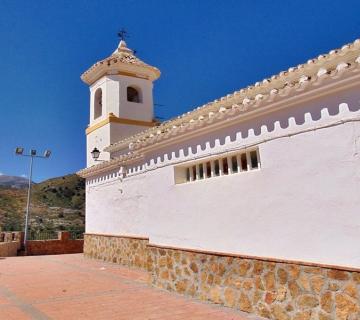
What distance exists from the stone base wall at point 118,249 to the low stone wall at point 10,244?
4.87 meters

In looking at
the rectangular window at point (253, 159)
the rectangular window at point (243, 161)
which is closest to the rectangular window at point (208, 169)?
the rectangular window at point (243, 161)

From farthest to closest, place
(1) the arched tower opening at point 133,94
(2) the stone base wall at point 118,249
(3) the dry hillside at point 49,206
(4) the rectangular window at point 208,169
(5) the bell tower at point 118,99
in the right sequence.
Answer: (3) the dry hillside at point 49,206, (1) the arched tower opening at point 133,94, (5) the bell tower at point 118,99, (2) the stone base wall at point 118,249, (4) the rectangular window at point 208,169

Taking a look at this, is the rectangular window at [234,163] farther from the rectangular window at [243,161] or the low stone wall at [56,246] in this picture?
the low stone wall at [56,246]

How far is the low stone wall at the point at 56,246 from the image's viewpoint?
19.0 metres

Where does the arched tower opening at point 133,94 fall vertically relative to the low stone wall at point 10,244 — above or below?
above

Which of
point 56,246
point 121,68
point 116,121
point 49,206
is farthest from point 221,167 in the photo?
point 49,206

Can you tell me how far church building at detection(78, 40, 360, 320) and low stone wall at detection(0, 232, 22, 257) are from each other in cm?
1196

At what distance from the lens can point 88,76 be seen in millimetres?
17609

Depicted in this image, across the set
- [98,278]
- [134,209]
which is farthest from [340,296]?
[134,209]

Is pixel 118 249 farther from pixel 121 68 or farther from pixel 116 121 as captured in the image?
pixel 121 68

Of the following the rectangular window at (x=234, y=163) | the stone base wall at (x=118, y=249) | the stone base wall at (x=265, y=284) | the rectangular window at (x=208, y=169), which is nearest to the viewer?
the stone base wall at (x=265, y=284)

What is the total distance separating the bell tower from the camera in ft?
53.1

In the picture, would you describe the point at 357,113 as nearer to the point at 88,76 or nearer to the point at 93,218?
the point at 93,218

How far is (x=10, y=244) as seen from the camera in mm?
18172
